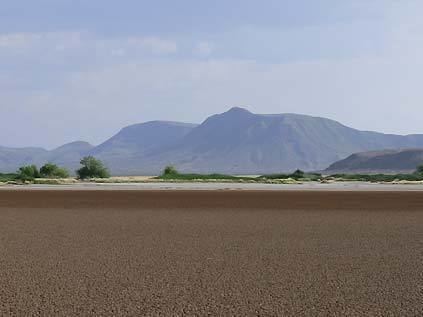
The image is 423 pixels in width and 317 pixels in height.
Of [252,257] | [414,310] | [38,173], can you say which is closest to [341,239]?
[252,257]

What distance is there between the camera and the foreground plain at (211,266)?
502 inches

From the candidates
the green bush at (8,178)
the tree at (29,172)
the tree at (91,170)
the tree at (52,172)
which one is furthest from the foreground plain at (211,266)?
the tree at (52,172)

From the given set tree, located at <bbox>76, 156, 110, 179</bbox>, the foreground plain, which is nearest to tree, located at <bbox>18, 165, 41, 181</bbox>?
tree, located at <bbox>76, 156, 110, 179</bbox>

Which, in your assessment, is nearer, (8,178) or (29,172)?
(8,178)

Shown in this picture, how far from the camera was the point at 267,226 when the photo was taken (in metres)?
27.9

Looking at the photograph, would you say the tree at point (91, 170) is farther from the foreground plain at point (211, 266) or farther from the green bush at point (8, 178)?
the foreground plain at point (211, 266)

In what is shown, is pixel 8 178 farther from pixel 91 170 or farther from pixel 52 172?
pixel 91 170

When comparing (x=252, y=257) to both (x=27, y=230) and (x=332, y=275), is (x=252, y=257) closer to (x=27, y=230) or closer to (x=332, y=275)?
(x=332, y=275)

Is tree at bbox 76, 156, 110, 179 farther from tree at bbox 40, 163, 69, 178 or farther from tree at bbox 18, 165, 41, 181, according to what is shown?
tree at bbox 18, 165, 41, 181

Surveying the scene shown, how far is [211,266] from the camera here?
56.1ft

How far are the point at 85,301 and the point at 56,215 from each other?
21911 millimetres

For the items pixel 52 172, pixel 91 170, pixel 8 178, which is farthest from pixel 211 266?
pixel 52 172

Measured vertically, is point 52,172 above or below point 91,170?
below

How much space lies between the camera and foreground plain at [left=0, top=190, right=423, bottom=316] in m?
12.7
